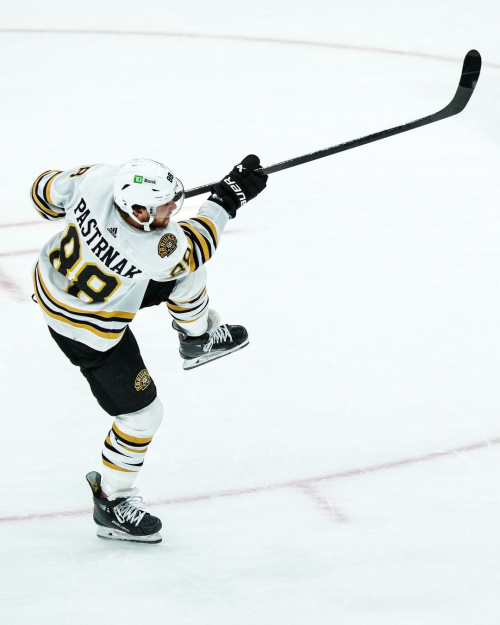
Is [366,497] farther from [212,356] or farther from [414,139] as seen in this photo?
[414,139]

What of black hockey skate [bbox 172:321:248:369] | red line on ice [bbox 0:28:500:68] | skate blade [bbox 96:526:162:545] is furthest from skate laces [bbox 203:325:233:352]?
red line on ice [bbox 0:28:500:68]

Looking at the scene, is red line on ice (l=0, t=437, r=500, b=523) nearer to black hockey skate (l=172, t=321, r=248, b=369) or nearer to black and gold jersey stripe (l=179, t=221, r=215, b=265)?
black hockey skate (l=172, t=321, r=248, b=369)

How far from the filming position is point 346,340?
415 centimetres

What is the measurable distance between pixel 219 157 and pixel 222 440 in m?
2.47

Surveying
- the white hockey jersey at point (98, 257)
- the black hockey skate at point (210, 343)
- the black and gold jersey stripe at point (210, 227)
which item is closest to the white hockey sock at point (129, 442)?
the white hockey jersey at point (98, 257)

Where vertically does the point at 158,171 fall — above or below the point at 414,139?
above

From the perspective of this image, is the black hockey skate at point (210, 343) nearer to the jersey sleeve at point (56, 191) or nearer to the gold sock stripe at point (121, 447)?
the gold sock stripe at point (121, 447)

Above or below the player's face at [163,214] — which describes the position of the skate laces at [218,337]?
below

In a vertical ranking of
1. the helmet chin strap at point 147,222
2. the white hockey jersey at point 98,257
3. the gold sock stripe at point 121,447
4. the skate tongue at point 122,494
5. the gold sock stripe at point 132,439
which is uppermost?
the helmet chin strap at point 147,222

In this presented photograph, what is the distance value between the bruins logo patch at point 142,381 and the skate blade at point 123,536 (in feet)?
1.47

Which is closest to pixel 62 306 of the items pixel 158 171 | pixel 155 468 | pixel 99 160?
pixel 158 171

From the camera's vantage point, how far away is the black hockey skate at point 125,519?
10.2 ft

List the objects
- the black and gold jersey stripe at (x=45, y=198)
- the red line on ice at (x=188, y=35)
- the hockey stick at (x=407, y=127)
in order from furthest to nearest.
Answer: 1. the red line on ice at (x=188, y=35)
2. the hockey stick at (x=407, y=127)
3. the black and gold jersey stripe at (x=45, y=198)

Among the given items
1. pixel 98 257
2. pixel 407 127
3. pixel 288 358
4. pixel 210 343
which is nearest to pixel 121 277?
pixel 98 257
